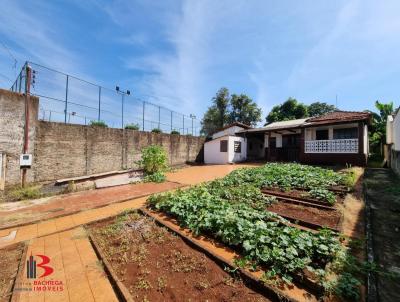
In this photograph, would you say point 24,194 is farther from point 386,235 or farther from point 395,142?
point 395,142

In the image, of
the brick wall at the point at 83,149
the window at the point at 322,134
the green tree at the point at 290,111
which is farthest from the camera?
the green tree at the point at 290,111

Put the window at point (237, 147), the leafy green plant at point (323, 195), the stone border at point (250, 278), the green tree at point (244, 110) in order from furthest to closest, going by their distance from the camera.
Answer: the green tree at point (244, 110) → the window at point (237, 147) → the leafy green plant at point (323, 195) → the stone border at point (250, 278)

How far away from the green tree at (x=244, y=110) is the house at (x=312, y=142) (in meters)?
11.1

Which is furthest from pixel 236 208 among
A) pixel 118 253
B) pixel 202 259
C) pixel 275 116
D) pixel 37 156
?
pixel 275 116

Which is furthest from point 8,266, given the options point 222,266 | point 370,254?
point 370,254

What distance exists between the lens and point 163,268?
3.20m

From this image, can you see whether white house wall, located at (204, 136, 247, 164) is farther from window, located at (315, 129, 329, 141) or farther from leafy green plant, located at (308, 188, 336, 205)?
leafy green plant, located at (308, 188, 336, 205)

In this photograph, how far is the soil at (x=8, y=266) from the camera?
275 centimetres

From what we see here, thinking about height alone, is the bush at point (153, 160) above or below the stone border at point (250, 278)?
above

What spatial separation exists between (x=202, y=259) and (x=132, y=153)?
11435 mm

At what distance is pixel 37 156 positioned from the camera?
30.1ft

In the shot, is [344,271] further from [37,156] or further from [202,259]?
[37,156]

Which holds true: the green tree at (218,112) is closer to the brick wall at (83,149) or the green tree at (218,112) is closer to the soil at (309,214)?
the brick wall at (83,149)

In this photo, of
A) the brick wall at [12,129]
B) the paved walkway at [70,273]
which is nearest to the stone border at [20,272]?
the paved walkway at [70,273]
